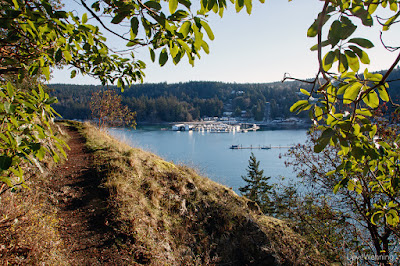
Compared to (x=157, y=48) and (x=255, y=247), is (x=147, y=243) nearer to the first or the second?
(x=255, y=247)

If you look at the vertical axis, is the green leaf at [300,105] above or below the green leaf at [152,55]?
below

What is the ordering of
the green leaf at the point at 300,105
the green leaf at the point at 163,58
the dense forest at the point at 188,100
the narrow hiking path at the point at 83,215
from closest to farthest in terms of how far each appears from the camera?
the green leaf at the point at 300,105 < the green leaf at the point at 163,58 < the narrow hiking path at the point at 83,215 < the dense forest at the point at 188,100

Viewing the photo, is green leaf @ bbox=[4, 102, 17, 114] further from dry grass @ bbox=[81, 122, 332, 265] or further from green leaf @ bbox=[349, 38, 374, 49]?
dry grass @ bbox=[81, 122, 332, 265]

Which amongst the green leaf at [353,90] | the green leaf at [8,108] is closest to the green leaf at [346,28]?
the green leaf at [353,90]

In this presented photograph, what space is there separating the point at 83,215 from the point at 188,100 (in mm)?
85979

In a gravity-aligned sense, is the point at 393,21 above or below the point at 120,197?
above

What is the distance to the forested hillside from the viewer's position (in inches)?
2215

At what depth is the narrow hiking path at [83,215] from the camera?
2.88 meters

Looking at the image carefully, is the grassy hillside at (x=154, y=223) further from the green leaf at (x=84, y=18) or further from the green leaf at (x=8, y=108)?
the green leaf at (x=84, y=18)

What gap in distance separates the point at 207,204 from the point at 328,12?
4742 millimetres

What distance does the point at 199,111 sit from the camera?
76875 millimetres

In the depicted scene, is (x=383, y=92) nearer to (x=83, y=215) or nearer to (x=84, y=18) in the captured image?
(x=84, y=18)

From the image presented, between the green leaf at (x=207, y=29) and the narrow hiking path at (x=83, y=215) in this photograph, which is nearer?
the green leaf at (x=207, y=29)

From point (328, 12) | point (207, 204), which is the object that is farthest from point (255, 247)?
point (328, 12)
